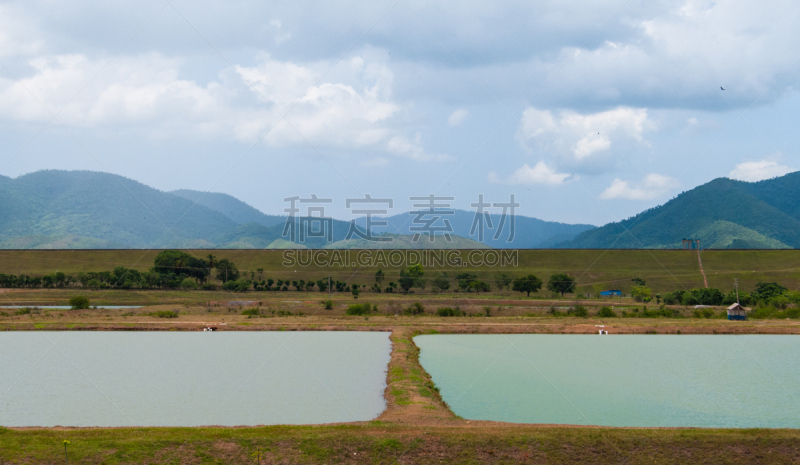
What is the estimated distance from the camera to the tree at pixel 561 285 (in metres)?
94.1

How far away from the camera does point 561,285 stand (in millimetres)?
95438

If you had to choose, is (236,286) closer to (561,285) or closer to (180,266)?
(180,266)

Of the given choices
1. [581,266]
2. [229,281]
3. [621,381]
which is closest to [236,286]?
[229,281]

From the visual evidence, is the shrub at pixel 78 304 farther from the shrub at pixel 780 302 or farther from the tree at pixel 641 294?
the shrub at pixel 780 302

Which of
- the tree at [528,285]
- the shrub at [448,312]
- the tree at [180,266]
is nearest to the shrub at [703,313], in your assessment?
the shrub at [448,312]

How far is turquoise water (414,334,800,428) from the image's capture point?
63.9 ft

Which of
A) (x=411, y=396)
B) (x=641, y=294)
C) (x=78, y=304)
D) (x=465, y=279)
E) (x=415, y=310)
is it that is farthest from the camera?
(x=465, y=279)

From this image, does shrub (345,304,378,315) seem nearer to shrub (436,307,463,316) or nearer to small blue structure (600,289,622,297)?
shrub (436,307,463,316)

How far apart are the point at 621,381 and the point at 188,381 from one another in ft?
60.4

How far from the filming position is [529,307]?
69.7 meters

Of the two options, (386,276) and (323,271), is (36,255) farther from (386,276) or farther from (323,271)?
(386,276)

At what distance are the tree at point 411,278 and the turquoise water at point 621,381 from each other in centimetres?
5416

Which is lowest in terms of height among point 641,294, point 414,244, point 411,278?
point 641,294

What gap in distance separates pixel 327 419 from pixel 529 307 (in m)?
54.6
